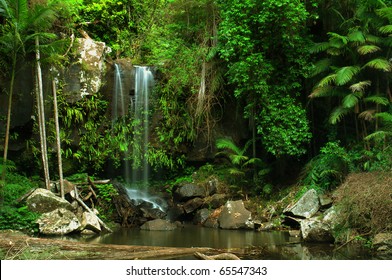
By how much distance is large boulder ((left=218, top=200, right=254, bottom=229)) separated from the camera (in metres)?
10.8

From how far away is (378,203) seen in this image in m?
7.97

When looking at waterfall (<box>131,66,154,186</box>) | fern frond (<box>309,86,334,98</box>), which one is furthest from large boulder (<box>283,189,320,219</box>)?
waterfall (<box>131,66,154,186</box>)

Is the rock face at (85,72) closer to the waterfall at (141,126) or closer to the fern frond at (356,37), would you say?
the waterfall at (141,126)

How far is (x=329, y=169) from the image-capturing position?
429 inches

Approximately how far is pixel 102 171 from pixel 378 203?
351 inches

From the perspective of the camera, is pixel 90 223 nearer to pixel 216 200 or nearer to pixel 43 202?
pixel 43 202

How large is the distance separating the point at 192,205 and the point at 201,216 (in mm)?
573

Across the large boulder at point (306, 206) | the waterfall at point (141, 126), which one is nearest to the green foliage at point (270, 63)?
→ the large boulder at point (306, 206)

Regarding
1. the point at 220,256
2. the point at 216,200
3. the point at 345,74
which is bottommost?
the point at 216,200

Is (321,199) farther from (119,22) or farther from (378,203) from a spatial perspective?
(119,22)

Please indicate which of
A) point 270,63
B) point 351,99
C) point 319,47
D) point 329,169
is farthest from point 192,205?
point 319,47

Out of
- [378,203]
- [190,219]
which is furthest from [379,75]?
[190,219]
